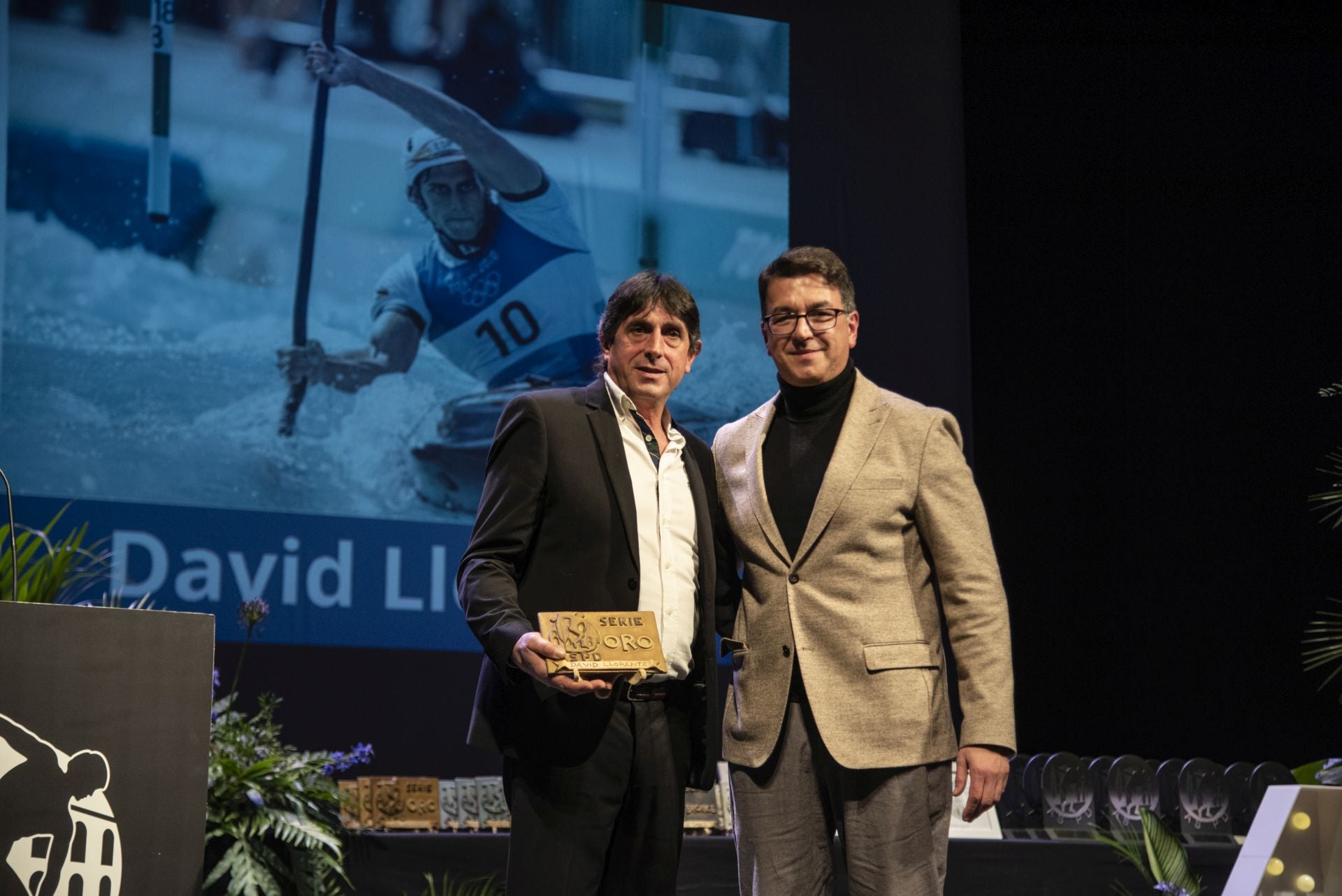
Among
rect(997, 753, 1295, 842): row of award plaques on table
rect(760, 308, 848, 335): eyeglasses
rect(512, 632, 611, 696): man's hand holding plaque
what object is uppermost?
rect(760, 308, 848, 335): eyeglasses

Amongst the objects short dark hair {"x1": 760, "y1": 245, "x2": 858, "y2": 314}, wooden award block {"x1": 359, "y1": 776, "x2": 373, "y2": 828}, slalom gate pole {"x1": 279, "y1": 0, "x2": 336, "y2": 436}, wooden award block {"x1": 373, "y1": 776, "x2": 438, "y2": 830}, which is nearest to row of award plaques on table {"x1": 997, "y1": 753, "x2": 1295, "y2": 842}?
wooden award block {"x1": 373, "y1": 776, "x2": 438, "y2": 830}

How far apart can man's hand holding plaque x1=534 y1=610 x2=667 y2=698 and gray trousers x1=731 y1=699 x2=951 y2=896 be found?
37 cm

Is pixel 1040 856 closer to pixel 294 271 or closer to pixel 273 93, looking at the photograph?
pixel 294 271

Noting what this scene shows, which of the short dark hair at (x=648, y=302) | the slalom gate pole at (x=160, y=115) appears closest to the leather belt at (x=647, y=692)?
the short dark hair at (x=648, y=302)

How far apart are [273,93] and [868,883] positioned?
3.37 meters

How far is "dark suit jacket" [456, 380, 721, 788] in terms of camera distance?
2150 mm

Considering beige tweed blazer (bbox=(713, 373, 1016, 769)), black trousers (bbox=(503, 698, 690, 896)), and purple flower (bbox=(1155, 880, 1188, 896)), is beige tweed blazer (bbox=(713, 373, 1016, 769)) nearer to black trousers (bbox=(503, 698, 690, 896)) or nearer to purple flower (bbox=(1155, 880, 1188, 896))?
black trousers (bbox=(503, 698, 690, 896))

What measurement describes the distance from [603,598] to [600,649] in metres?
0.22

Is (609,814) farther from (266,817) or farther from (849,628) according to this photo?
(266,817)

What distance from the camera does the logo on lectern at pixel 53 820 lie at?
2.06m

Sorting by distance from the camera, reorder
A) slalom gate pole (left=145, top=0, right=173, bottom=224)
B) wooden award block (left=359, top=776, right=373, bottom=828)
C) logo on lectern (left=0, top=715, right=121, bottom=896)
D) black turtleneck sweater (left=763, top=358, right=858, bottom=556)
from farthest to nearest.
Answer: slalom gate pole (left=145, top=0, right=173, bottom=224)
wooden award block (left=359, top=776, right=373, bottom=828)
black turtleneck sweater (left=763, top=358, right=858, bottom=556)
logo on lectern (left=0, top=715, right=121, bottom=896)

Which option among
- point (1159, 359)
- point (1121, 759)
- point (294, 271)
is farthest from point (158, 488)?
point (1159, 359)

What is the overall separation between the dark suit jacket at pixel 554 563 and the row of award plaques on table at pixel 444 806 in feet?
4.48

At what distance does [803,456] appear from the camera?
2.41 m
